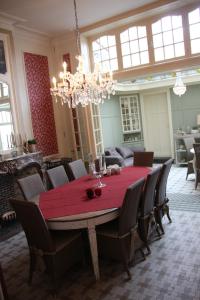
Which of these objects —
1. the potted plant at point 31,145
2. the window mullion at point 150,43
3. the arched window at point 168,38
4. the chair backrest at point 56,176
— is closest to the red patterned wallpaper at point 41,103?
the potted plant at point 31,145

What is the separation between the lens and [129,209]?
8.59 ft

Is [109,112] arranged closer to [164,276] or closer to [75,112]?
[75,112]

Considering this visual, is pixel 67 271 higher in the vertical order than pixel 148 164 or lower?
lower

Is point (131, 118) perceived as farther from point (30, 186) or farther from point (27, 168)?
point (30, 186)

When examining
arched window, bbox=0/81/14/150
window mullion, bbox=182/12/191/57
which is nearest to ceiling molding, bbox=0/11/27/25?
arched window, bbox=0/81/14/150

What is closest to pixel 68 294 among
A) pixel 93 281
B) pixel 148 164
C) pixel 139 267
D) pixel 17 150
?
pixel 93 281

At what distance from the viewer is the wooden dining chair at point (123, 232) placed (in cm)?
256

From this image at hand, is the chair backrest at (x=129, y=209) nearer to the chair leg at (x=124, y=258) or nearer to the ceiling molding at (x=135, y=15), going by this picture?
the chair leg at (x=124, y=258)

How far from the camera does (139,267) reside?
2809mm

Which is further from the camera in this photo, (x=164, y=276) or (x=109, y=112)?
(x=109, y=112)

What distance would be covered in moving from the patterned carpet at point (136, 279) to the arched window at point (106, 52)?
12.2 feet

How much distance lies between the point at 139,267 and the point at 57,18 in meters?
4.37

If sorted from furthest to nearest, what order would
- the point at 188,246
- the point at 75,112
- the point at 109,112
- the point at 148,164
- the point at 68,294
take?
the point at 109,112 < the point at 75,112 < the point at 148,164 < the point at 188,246 < the point at 68,294

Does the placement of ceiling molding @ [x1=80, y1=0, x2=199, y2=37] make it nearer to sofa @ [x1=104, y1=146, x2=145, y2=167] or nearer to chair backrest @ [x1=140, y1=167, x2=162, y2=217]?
sofa @ [x1=104, y1=146, x2=145, y2=167]
